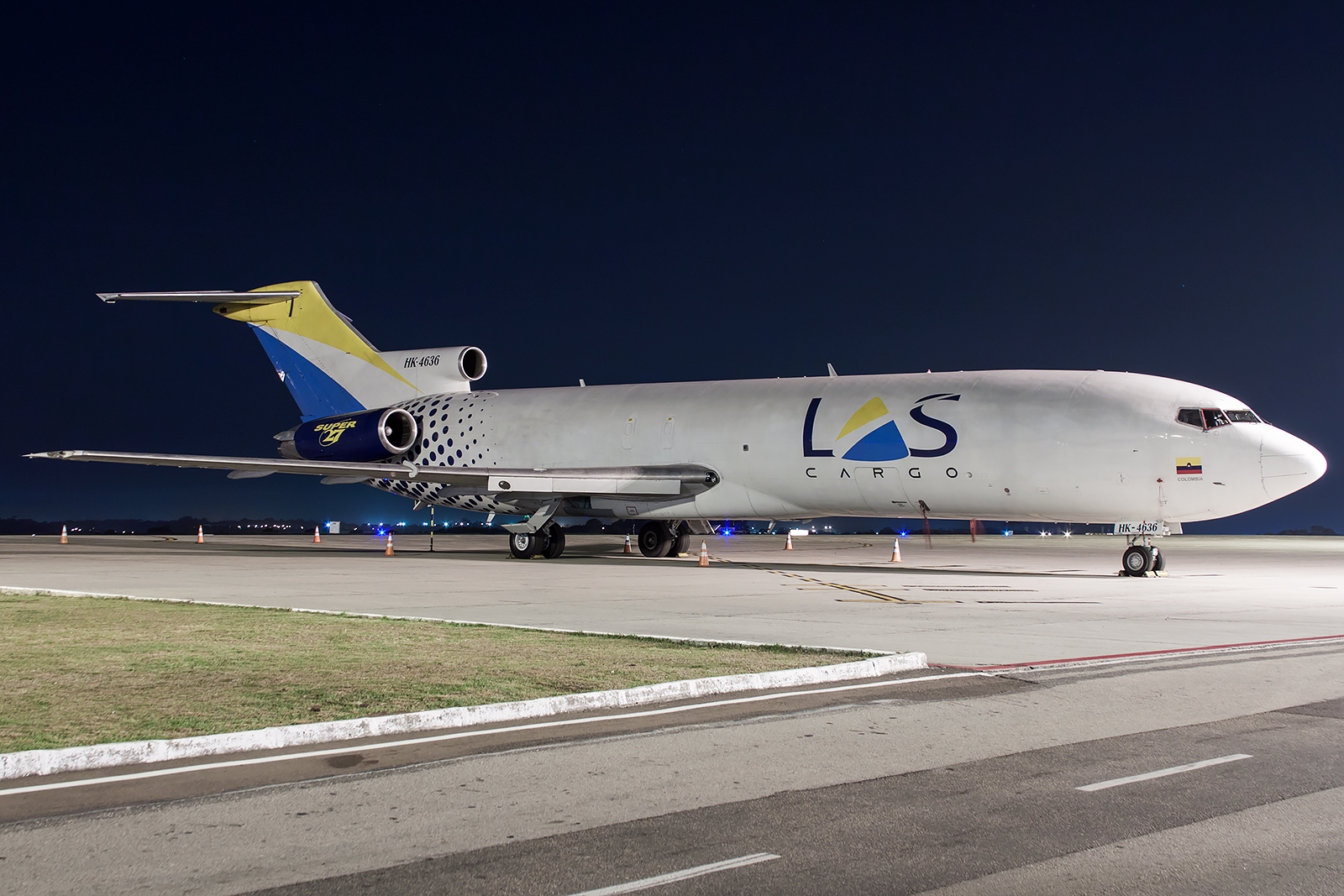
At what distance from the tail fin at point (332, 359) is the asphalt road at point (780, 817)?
27.4 m

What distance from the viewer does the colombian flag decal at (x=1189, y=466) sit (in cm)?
2127

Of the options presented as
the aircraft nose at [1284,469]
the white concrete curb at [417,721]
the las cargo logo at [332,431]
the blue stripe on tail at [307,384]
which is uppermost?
the blue stripe on tail at [307,384]

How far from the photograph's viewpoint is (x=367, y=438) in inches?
1211

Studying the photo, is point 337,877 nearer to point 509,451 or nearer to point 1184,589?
point 1184,589

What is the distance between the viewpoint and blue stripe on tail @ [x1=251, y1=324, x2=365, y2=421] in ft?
114

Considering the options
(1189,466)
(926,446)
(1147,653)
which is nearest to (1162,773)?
(1147,653)

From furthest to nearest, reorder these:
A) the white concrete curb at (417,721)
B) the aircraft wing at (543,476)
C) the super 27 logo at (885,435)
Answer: the aircraft wing at (543,476)
the super 27 logo at (885,435)
the white concrete curb at (417,721)

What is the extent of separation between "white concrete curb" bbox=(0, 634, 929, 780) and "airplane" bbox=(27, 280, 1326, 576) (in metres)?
14.0

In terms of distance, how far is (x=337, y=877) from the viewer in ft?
14.4

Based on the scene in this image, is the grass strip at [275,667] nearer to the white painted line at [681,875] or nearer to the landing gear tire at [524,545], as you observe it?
the white painted line at [681,875]

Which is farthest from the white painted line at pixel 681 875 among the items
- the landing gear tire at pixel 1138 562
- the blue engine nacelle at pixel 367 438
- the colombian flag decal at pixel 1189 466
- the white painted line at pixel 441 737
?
the blue engine nacelle at pixel 367 438

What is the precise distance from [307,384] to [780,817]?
106 feet

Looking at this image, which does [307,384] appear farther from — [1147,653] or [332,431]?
[1147,653]

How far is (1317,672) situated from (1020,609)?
5.60 m
